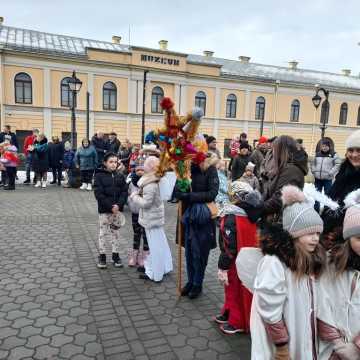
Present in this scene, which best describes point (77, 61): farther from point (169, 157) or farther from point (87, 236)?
point (169, 157)

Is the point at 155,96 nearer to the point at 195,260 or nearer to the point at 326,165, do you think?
the point at 326,165

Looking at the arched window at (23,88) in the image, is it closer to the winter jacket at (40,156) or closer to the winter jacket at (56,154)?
the winter jacket at (56,154)

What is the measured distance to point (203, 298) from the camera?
443cm

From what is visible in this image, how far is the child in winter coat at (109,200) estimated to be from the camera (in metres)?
5.21

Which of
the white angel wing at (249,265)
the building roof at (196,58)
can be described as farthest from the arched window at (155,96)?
the white angel wing at (249,265)

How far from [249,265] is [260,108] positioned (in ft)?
118

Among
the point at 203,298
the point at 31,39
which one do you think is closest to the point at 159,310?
the point at 203,298

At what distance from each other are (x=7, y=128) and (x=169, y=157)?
11664 millimetres

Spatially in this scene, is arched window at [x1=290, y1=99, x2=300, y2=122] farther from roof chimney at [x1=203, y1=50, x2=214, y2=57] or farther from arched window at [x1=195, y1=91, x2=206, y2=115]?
roof chimney at [x1=203, y1=50, x2=214, y2=57]

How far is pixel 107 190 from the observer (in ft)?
17.2

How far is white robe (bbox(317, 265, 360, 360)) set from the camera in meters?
2.23

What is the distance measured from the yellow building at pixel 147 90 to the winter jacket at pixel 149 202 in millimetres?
26594

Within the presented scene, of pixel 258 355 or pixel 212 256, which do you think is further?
pixel 212 256

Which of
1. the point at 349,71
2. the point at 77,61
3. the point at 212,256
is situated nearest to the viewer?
the point at 212,256
